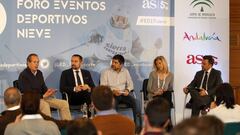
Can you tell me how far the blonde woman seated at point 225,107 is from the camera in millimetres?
4387

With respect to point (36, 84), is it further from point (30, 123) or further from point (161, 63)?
point (30, 123)

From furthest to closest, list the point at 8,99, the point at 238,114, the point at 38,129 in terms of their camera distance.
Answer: the point at 238,114, the point at 8,99, the point at 38,129

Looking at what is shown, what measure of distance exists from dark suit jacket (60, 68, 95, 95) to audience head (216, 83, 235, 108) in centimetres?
297

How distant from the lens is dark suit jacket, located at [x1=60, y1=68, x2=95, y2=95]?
23.4 ft

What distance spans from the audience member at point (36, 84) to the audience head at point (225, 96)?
2864mm

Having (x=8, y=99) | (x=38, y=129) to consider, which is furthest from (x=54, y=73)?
(x=38, y=129)

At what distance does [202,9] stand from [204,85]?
4.99ft

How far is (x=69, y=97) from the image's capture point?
7.11 m

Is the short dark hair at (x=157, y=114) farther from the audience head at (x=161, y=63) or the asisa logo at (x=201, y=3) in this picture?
the asisa logo at (x=201, y=3)

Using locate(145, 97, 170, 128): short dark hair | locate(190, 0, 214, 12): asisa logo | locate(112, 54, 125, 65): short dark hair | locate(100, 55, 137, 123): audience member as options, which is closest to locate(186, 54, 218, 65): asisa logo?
locate(190, 0, 214, 12): asisa logo

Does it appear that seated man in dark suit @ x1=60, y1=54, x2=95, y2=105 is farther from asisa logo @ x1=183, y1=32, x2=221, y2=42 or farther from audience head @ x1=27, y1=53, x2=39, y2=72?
asisa logo @ x1=183, y1=32, x2=221, y2=42

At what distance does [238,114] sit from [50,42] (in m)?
4.09

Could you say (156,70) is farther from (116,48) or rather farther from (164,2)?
(164,2)

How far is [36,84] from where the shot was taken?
6.77m
